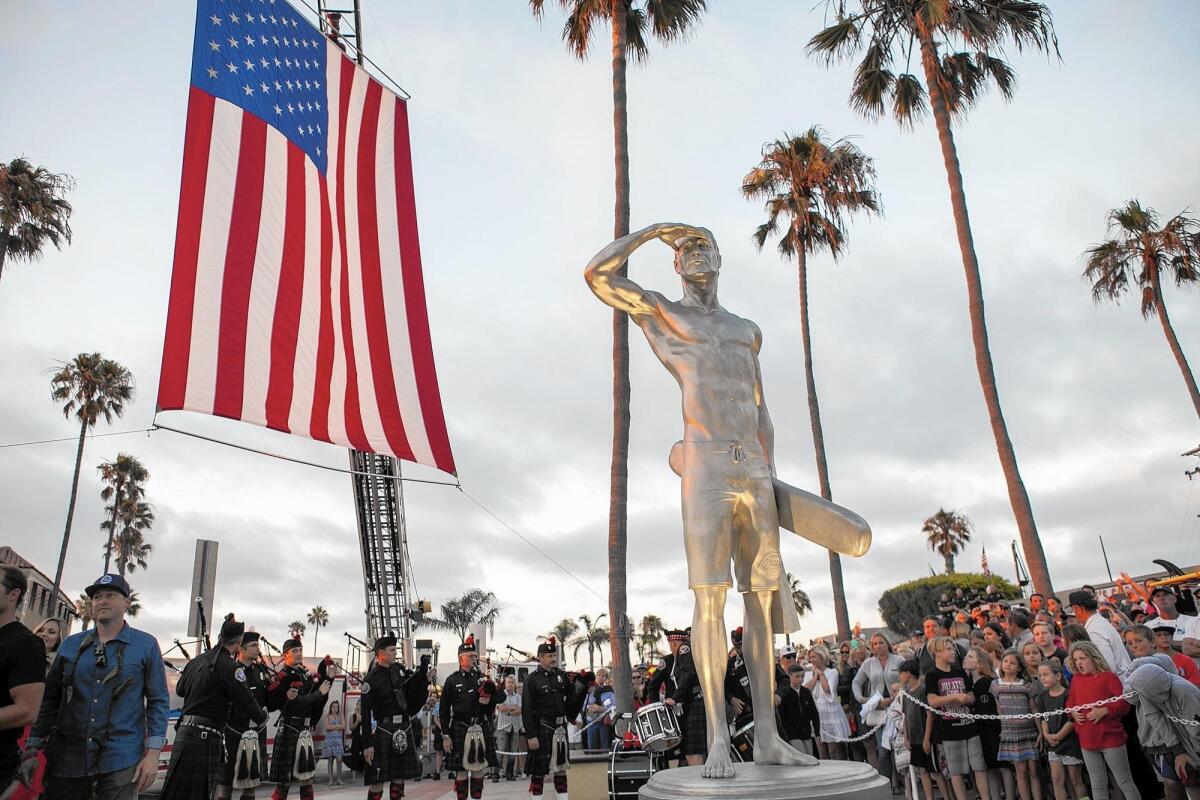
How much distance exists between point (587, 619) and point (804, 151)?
69760 millimetres

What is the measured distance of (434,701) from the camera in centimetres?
1891

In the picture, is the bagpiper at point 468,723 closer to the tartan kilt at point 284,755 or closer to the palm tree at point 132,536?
the tartan kilt at point 284,755

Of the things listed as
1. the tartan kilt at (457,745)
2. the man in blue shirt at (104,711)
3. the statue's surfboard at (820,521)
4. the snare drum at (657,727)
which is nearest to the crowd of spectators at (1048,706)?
the snare drum at (657,727)

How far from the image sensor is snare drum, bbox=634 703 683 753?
24.8 ft

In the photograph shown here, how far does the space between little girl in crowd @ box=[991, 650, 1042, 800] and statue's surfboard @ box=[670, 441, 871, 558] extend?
3962mm

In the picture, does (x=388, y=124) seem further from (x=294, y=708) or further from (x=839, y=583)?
(x=839, y=583)

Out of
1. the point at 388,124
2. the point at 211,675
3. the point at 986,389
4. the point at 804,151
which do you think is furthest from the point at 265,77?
the point at 804,151

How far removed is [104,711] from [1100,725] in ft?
22.9

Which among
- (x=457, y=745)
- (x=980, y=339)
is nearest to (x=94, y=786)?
(x=457, y=745)

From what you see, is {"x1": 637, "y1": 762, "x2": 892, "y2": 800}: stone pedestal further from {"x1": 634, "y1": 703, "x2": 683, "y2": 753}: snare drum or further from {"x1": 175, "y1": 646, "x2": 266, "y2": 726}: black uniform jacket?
{"x1": 175, "y1": 646, "x2": 266, "y2": 726}: black uniform jacket

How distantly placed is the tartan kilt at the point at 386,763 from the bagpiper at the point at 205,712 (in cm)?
201

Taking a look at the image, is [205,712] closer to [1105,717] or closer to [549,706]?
[549,706]

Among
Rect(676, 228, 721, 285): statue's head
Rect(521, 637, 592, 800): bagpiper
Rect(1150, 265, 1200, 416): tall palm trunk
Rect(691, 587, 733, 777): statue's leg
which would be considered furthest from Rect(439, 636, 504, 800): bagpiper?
Rect(1150, 265, 1200, 416): tall palm trunk

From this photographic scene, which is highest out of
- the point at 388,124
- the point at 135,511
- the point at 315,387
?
the point at 135,511
